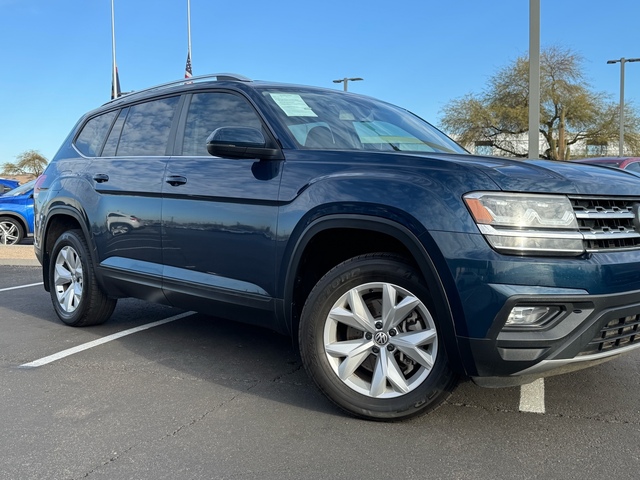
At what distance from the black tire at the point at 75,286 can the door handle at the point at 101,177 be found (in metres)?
0.56

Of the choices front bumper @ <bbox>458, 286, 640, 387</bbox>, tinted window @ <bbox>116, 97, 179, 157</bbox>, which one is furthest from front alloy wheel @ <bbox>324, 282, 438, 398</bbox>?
tinted window @ <bbox>116, 97, 179, 157</bbox>

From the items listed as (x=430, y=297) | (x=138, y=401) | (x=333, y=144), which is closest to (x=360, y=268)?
(x=430, y=297)

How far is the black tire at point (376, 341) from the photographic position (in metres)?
2.96

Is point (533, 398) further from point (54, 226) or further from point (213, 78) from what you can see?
point (54, 226)

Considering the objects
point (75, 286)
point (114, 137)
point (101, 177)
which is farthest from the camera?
point (75, 286)

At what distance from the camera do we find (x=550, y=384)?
3.67 metres

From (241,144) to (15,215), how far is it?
37.3 feet

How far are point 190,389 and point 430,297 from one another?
5.29ft

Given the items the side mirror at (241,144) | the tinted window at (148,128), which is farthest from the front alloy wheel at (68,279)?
the side mirror at (241,144)

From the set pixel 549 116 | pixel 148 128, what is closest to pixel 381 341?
pixel 148 128

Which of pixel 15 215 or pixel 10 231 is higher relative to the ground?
pixel 15 215

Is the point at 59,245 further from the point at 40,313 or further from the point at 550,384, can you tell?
the point at 550,384

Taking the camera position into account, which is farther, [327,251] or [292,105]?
[292,105]

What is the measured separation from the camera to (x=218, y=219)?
370 cm
